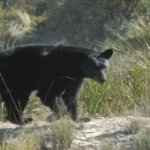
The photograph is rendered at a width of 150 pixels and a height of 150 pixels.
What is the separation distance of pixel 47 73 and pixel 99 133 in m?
1.30

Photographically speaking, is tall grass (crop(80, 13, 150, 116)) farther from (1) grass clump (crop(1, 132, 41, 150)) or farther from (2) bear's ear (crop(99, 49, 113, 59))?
(1) grass clump (crop(1, 132, 41, 150))

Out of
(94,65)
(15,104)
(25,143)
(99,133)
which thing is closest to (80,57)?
(94,65)

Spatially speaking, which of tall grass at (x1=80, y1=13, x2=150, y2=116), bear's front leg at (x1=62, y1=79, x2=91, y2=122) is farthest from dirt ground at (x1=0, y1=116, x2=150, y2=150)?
tall grass at (x1=80, y1=13, x2=150, y2=116)

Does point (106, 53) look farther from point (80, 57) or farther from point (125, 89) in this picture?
point (125, 89)

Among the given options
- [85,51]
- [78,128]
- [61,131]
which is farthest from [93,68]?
[61,131]

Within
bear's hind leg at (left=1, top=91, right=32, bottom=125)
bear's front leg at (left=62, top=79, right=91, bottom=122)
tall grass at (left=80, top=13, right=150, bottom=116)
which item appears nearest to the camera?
bear's hind leg at (left=1, top=91, right=32, bottom=125)

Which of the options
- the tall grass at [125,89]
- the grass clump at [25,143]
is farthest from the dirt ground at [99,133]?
the tall grass at [125,89]

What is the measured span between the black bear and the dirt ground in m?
0.44

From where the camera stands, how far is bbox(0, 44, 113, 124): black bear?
5668 millimetres

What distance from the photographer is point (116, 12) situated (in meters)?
22.7

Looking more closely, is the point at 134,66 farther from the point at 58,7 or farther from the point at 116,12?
the point at 58,7

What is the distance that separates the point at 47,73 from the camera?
5.68 meters

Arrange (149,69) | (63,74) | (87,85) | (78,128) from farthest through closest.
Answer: (87,85), (149,69), (63,74), (78,128)

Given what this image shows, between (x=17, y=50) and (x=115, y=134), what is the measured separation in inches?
82.9
